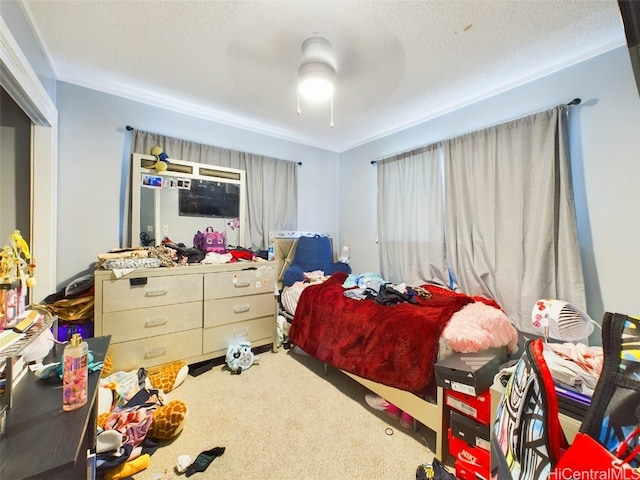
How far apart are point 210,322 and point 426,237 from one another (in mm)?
2342

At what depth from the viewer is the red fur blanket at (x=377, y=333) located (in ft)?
5.19

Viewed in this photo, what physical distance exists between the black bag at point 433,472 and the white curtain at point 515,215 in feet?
4.64

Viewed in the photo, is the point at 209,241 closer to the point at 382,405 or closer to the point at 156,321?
the point at 156,321

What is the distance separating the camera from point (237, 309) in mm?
2436

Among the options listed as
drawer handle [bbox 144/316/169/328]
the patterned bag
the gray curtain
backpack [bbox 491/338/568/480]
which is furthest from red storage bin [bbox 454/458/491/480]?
the gray curtain

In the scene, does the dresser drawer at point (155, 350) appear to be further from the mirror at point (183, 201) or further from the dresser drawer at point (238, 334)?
the mirror at point (183, 201)

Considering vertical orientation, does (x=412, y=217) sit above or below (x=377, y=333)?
above

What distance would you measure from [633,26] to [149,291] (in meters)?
2.61

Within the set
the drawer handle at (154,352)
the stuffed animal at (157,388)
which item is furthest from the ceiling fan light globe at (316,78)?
the drawer handle at (154,352)

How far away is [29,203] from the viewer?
2010 millimetres

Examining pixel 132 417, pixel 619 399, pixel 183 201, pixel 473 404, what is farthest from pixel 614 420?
pixel 183 201

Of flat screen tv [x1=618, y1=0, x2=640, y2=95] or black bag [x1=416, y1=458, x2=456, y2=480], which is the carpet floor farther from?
flat screen tv [x1=618, y1=0, x2=640, y2=95]

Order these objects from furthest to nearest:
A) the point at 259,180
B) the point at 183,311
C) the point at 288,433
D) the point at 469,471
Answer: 1. the point at 259,180
2. the point at 183,311
3. the point at 288,433
4. the point at 469,471

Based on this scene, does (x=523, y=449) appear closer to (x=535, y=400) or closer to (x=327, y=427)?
(x=535, y=400)
